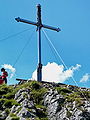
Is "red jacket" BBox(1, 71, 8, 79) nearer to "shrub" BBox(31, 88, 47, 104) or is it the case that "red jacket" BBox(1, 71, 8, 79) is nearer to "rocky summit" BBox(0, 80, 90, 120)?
"rocky summit" BBox(0, 80, 90, 120)

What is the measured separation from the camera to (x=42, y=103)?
59.1 ft

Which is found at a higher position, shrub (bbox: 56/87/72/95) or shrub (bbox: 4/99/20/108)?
shrub (bbox: 56/87/72/95)

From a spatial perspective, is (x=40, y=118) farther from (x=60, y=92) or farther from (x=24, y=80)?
(x=24, y=80)

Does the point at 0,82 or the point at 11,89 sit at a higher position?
the point at 0,82

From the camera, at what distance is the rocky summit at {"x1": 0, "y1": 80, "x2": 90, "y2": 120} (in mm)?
15905

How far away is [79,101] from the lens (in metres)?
17.3

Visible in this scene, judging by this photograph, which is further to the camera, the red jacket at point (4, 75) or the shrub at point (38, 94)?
the red jacket at point (4, 75)

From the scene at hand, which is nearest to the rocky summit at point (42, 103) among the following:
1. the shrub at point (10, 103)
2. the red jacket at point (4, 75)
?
the shrub at point (10, 103)

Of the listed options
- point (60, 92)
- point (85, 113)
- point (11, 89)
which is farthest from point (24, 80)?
point (85, 113)

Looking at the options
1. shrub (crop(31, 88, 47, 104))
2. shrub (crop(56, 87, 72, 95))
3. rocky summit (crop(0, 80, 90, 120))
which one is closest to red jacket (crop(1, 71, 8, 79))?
rocky summit (crop(0, 80, 90, 120))

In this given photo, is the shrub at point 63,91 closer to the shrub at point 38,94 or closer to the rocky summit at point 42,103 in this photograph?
the rocky summit at point 42,103

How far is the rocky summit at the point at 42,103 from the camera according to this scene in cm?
1591

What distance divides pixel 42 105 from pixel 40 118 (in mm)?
1845

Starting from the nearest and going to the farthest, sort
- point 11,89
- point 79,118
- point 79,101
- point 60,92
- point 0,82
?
point 79,118, point 79,101, point 60,92, point 11,89, point 0,82
